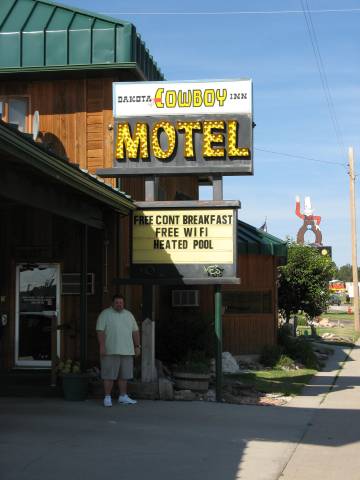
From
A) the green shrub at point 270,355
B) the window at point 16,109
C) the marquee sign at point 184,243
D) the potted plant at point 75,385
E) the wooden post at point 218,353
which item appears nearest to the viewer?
the potted plant at point 75,385

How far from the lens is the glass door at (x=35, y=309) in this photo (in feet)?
42.4

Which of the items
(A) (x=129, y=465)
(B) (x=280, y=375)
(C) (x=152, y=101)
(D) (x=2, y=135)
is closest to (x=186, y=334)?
(B) (x=280, y=375)

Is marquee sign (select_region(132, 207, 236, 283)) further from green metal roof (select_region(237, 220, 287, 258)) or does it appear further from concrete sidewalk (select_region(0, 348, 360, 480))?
green metal roof (select_region(237, 220, 287, 258))

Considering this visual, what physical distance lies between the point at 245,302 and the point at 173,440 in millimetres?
9240

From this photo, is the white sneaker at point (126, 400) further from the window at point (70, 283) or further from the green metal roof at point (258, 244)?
the green metal roof at point (258, 244)

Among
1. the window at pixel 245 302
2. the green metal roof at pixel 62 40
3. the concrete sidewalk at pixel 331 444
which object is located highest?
the green metal roof at pixel 62 40

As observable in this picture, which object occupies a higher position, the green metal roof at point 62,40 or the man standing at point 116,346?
the green metal roof at point 62,40

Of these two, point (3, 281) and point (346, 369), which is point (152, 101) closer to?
point (3, 281)

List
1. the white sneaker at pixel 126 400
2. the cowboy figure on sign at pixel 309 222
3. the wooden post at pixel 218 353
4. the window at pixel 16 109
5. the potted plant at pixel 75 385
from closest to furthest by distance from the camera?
the white sneaker at pixel 126 400
the potted plant at pixel 75 385
the wooden post at pixel 218 353
the window at pixel 16 109
the cowboy figure on sign at pixel 309 222

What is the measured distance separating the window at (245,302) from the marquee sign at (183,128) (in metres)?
5.98

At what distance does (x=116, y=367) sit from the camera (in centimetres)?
1060

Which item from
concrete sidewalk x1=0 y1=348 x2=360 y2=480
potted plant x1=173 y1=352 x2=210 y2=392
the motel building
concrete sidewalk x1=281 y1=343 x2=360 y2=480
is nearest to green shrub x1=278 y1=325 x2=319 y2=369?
the motel building

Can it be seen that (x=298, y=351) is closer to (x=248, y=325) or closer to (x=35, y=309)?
(x=248, y=325)

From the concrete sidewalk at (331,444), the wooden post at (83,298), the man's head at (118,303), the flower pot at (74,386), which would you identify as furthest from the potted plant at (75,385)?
the concrete sidewalk at (331,444)
